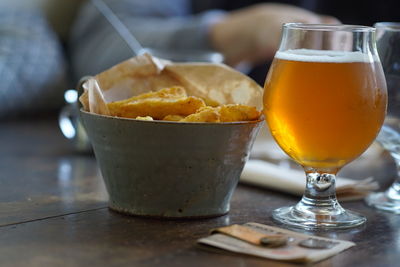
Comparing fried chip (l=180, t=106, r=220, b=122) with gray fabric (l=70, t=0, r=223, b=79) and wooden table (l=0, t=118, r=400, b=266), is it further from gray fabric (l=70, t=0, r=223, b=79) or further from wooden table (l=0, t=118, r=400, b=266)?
gray fabric (l=70, t=0, r=223, b=79)

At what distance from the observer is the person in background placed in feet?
7.25

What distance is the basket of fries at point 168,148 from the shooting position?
78 centimetres

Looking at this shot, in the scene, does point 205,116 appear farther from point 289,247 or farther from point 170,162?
point 289,247

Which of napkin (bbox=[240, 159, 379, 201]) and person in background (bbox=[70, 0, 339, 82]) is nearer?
napkin (bbox=[240, 159, 379, 201])

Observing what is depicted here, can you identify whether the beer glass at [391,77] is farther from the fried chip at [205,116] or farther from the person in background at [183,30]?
the person in background at [183,30]

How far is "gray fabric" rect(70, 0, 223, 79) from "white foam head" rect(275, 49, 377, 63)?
1.56 metres

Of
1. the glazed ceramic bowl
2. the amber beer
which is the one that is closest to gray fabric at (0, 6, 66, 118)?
the glazed ceramic bowl

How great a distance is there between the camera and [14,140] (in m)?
1.39

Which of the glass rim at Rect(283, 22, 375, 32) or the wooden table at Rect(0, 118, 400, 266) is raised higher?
the glass rim at Rect(283, 22, 375, 32)

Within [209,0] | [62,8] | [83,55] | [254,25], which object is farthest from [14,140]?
[209,0]

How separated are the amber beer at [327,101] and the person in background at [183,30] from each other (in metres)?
1.03

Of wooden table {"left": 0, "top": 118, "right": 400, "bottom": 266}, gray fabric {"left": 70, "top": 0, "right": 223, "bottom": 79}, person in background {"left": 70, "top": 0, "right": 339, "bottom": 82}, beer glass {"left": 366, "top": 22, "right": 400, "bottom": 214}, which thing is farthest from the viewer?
gray fabric {"left": 70, "top": 0, "right": 223, "bottom": 79}

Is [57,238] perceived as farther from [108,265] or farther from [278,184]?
[278,184]

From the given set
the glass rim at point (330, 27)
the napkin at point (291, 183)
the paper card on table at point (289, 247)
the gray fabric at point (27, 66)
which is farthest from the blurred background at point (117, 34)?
the paper card on table at point (289, 247)
